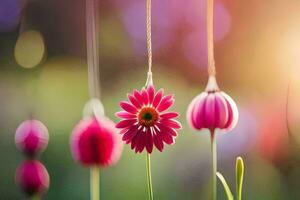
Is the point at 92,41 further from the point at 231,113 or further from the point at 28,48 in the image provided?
the point at 231,113

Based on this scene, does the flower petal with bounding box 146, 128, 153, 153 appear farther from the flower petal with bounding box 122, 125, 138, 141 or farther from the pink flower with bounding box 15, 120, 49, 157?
the pink flower with bounding box 15, 120, 49, 157

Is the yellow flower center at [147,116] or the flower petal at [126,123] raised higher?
the yellow flower center at [147,116]

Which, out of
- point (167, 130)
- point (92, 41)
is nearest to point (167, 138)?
point (167, 130)

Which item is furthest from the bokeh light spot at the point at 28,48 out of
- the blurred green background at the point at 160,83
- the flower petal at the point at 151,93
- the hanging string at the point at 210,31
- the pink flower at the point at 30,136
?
the hanging string at the point at 210,31

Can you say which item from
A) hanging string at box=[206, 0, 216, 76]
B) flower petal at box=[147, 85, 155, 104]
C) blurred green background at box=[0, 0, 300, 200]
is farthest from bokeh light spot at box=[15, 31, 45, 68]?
hanging string at box=[206, 0, 216, 76]

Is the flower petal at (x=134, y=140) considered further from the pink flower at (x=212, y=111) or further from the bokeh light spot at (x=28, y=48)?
Answer: the bokeh light spot at (x=28, y=48)

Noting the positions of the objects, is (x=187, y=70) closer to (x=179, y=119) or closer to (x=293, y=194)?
(x=179, y=119)
